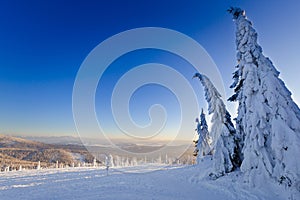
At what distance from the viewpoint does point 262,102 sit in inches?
556

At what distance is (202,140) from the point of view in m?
36.6

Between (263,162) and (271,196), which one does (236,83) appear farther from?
(271,196)

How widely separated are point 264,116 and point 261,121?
385 mm

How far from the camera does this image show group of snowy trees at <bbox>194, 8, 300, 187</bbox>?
Result: 1244cm

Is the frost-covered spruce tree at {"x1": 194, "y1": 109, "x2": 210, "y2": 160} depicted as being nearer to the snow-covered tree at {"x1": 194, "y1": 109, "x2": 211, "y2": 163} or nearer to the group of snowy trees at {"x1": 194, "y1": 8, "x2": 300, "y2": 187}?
the snow-covered tree at {"x1": 194, "y1": 109, "x2": 211, "y2": 163}

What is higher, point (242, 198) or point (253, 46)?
point (253, 46)

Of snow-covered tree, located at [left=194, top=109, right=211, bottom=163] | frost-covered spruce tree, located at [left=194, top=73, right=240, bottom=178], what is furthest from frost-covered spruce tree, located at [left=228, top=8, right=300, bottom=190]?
snow-covered tree, located at [left=194, top=109, right=211, bottom=163]

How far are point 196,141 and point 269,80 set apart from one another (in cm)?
2554

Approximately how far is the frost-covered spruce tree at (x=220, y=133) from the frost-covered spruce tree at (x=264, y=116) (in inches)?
125

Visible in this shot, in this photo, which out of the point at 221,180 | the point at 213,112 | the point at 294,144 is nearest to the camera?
the point at 294,144

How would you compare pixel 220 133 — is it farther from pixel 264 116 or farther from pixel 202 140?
pixel 202 140

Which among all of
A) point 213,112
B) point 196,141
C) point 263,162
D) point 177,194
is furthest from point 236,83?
point 196,141

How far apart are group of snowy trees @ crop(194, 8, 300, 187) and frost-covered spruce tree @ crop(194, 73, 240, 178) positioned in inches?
3.2

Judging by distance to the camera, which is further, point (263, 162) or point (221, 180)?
point (221, 180)
